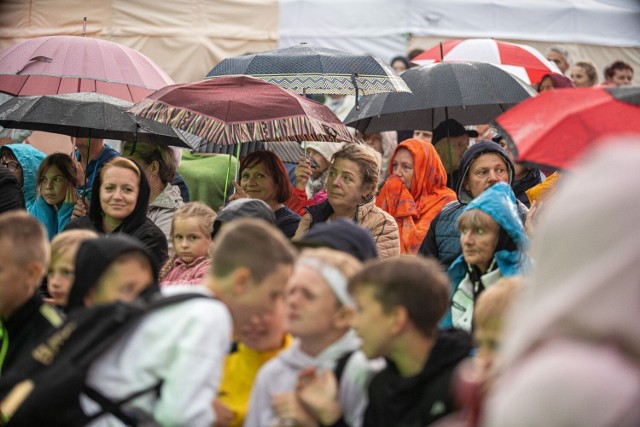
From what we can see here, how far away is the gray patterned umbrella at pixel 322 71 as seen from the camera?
24.5 ft

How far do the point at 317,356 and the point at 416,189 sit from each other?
4.20 meters

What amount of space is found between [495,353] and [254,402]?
1018 millimetres

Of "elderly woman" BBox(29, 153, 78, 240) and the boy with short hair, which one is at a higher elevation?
the boy with short hair

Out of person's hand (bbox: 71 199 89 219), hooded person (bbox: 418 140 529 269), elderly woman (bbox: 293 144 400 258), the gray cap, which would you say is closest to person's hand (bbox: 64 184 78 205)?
person's hand (bbox: 71 199 89 219)

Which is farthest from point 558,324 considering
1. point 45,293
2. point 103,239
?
point 45,293

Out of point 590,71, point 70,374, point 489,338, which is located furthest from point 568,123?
point 590,71

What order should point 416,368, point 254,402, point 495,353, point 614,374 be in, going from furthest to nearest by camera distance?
point 254,402
point 416,368
point 495,353
point 614,374

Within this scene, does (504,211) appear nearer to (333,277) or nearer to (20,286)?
(333,277)

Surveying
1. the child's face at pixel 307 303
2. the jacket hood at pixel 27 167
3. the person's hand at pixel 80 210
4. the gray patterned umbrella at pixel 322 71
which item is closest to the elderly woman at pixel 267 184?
the gray patterned umbrella at pixel 322 71

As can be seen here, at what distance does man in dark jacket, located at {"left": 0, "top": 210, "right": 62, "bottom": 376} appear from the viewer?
4.21 m

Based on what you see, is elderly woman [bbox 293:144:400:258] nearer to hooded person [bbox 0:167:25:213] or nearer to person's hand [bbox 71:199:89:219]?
person's hand [bbox 71:199:89:219]

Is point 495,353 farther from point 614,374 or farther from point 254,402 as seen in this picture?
point 614,374

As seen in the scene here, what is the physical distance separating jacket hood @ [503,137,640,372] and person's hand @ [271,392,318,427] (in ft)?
6.23

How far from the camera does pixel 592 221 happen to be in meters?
1.74
